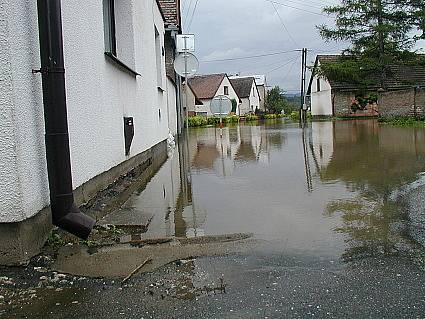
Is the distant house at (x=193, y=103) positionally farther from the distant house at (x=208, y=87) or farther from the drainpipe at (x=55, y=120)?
the drainpipe at (x=55, y=120)

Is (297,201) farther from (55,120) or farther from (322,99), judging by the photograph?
(322,99)

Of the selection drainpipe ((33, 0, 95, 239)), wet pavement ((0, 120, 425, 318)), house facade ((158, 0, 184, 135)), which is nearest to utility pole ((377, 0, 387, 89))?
house facade ((158, 0, 184, 135))

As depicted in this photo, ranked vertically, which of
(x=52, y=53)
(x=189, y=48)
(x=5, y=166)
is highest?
(x=189, y=48)

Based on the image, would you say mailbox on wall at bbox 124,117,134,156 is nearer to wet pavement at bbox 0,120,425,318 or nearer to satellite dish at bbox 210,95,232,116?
wet pavement at bbox 0,120,425,318

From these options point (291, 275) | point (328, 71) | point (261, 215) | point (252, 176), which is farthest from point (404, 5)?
point (291, 275)

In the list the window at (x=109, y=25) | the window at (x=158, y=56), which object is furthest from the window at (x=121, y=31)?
the window at (x=158, y=56)

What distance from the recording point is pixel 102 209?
576 centimetres

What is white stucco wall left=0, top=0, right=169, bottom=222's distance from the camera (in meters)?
3.70

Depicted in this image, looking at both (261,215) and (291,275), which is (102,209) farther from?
(291,275)

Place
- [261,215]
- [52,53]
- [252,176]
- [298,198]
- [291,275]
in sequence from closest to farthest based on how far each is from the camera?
1. [291,275]
2. [52,53]
3. [261,215]
4. [298,198]
5. [252,176]

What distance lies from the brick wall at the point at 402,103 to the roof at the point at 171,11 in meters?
13.9

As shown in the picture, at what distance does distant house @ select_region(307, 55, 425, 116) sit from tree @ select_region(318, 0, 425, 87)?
129cm

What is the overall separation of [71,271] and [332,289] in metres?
1.84

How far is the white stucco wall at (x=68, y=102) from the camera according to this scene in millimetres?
3701
